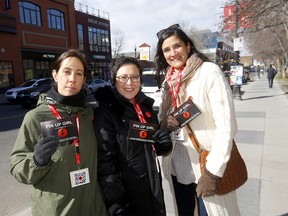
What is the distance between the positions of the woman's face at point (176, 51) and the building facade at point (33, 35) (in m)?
18.2

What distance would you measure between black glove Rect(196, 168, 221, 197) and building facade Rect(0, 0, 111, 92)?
1868cm

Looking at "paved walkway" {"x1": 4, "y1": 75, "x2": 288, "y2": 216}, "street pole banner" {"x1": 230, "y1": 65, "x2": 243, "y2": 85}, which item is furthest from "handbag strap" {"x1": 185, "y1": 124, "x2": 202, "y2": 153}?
"street pole banner" {"x1": 230, "y1": 65, "x2": 243, "y2": 85}

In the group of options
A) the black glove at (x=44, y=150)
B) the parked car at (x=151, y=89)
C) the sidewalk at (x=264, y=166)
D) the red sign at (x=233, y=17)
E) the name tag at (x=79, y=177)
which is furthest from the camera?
the parked car at (x=151, y=89)

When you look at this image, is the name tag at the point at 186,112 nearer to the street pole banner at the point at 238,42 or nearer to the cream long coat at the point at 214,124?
the cream long coat at the point at 214,124

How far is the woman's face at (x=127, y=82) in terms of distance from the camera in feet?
6.74

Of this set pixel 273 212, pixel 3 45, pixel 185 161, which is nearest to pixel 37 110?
pixel 185 161

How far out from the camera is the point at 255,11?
902cm

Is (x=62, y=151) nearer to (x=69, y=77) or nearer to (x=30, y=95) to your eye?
(x=69, y=77)

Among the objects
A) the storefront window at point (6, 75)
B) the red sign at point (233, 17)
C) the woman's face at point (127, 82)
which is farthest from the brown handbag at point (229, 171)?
the storefront window at point (6, 75)

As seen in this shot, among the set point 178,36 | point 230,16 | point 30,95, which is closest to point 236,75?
point 230,16

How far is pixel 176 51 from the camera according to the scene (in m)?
2.16

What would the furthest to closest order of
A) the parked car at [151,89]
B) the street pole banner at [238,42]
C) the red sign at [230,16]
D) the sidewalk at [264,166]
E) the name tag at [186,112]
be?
the street pole banner at [238,42] < the parked car at [151,89] < the red sign at [230,16] < the sidewalk at [264,166] < the name tag at [186,112]

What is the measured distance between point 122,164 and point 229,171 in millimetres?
813

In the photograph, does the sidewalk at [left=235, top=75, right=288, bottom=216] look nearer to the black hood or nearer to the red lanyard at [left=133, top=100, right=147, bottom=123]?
the red lanyard at [left=133, top=100, right=147, bottom=123]
